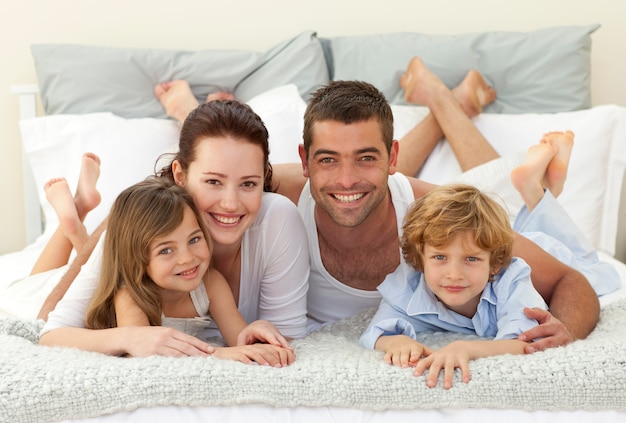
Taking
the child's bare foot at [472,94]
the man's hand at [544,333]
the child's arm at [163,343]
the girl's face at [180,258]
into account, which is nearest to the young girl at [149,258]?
the girl's face at [180,258]

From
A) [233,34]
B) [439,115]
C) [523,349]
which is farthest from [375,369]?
[233,34]

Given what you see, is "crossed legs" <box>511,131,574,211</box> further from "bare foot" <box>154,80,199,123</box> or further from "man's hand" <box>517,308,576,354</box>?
"bare foot" <box>154,80,199,123</box>

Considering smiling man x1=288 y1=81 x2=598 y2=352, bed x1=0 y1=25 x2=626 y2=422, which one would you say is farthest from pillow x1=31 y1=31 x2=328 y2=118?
smiling man x1=288 y1=81 x2=598 y2=352

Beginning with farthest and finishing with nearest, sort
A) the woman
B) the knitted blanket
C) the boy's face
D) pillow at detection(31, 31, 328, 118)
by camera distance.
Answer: pillow at detection(31, 31, 328, 118) < the boy's face < the woman < the knitted blanket

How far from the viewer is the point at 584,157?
101 inches

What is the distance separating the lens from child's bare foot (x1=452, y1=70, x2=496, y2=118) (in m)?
2.66

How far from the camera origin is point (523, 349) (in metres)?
1.51

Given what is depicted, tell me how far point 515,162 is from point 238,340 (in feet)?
3.94

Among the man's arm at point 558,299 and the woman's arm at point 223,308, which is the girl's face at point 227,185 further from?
the man's arm at point 558,299

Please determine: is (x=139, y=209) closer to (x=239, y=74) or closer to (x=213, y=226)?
(x=213, y=226)

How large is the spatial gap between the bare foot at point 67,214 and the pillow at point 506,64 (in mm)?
1103

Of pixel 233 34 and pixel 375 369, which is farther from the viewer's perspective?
pixel 233 34

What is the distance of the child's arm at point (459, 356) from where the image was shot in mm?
1348

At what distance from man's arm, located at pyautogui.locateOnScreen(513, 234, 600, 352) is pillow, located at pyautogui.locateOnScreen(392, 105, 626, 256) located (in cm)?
77
